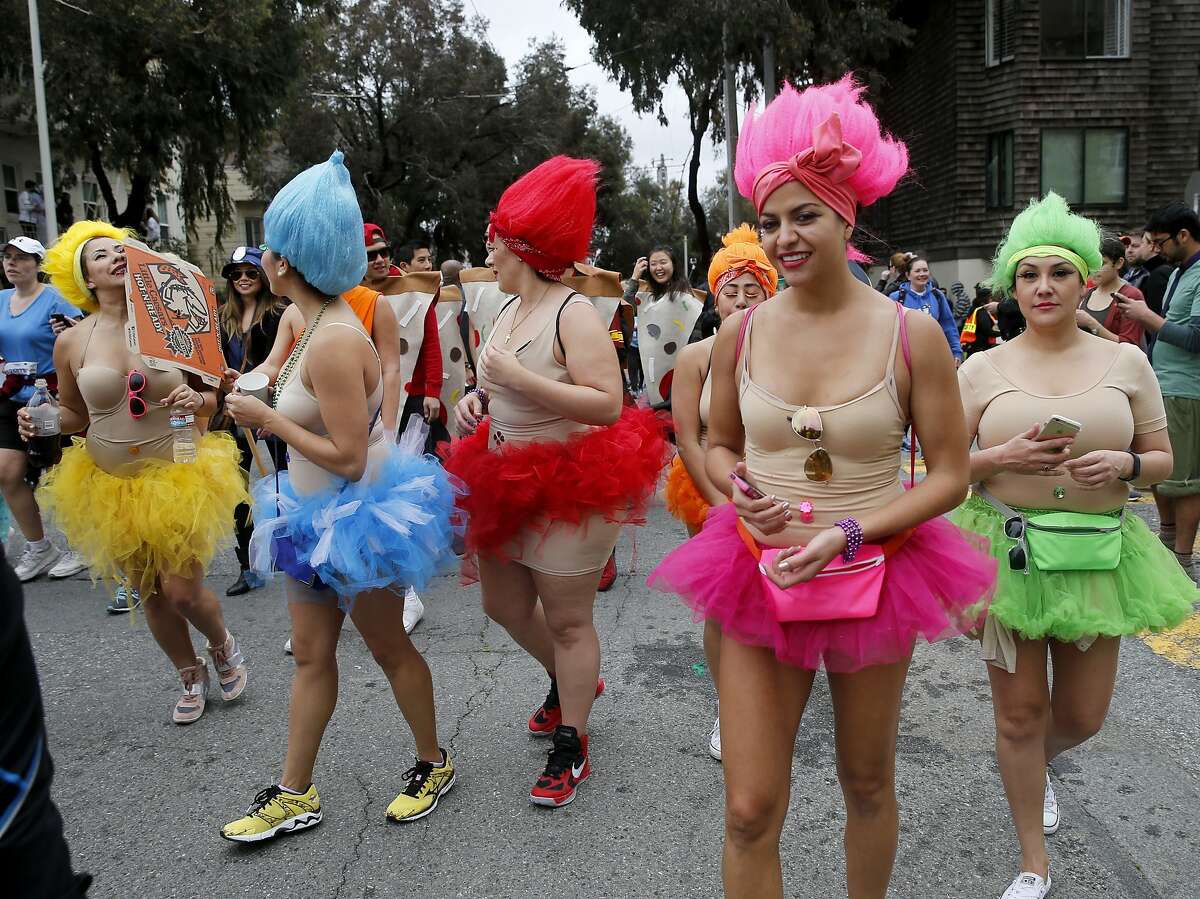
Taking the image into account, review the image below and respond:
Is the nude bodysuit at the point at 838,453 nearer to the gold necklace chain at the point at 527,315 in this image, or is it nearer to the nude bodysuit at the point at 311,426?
the gold necklace chain at the point at 527,315

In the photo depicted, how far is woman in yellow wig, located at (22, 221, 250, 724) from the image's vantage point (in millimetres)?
3877

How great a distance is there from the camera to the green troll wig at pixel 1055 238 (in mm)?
2812

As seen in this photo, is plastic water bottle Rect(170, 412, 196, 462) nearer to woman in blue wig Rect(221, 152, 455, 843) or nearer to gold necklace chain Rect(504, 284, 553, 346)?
woman in blue wig Rect(221, 152, 455, 843)

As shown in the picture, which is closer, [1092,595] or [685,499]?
[1092,595]

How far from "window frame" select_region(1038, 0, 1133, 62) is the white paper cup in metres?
22.0

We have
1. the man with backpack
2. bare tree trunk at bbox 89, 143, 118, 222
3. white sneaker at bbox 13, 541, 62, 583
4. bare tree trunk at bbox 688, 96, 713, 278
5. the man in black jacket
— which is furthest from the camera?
bare tree trunk at bbox 688, 96, 713, 278

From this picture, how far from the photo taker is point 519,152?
29078 mm

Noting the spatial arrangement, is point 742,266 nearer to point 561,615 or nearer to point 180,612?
point 561,615

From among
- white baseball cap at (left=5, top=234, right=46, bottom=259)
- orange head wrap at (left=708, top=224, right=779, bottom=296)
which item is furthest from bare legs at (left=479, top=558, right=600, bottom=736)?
white baseball cap at (left=5, top=234, right=46, bottom=259)

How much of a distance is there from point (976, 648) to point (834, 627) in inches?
119

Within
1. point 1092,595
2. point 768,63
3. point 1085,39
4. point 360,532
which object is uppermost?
point 1085,39

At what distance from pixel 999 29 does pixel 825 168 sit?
2208cm

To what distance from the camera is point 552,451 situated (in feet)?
10.6

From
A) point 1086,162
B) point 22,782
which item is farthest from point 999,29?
point 22,782
